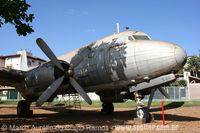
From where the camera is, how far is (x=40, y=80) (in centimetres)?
1530

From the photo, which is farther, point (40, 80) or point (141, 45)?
point (40, 80)

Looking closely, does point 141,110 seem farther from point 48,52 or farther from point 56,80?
point 48,52

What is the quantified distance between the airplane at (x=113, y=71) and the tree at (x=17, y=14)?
2454mm

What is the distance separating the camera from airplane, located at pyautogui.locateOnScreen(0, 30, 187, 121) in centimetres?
1246

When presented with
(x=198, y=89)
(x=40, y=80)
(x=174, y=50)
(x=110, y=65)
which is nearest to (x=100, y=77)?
(x=110, y=65)

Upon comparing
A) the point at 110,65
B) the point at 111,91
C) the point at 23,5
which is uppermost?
the point at 23,5

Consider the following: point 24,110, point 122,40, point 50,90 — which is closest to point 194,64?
point 24,110

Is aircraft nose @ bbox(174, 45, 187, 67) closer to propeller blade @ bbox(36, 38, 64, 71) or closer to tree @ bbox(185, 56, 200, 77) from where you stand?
propeller blade @ bbox(36, 38, 64, 71)

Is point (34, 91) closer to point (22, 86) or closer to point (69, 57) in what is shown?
point (22, 86)

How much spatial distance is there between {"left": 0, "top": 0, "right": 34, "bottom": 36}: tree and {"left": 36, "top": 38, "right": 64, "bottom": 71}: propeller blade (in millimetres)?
2450

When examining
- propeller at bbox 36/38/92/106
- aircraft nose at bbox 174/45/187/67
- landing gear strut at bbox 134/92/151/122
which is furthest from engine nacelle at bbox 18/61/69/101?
aircraft nose at bbox 174/45/187/67

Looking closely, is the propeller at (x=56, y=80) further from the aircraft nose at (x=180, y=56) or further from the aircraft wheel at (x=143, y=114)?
the aircraft nose at (x=180, y=56)

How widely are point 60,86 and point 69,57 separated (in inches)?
130

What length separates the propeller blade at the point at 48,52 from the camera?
14406 millimetres
